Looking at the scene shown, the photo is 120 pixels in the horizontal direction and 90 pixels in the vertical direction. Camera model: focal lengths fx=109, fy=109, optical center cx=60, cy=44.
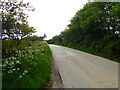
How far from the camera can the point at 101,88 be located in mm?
3848

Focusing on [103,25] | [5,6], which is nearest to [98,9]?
[103,25]

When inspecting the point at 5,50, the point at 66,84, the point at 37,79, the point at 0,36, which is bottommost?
the point at 66,84

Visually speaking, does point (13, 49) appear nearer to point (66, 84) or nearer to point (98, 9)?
point (66, 84)

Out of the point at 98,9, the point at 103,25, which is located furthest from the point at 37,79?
the point at 98,9

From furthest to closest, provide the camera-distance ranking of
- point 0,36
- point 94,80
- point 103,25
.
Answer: point 103,25 → point 0,36 → point 94,80

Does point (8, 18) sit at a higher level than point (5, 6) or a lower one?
lower

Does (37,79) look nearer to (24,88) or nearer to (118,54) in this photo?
(24,88)

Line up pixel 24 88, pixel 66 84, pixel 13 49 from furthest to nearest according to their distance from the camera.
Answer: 1. pixel 13 49
2. pixel 66 84
3. pixel 24 88

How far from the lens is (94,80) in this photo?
4555mm

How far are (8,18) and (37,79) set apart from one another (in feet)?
13.6

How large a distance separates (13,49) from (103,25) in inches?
410

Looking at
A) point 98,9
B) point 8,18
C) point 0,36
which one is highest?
point 98,9

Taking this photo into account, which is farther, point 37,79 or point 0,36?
point 0,36

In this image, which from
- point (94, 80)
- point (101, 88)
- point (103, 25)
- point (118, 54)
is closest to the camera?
point (101, 88)
